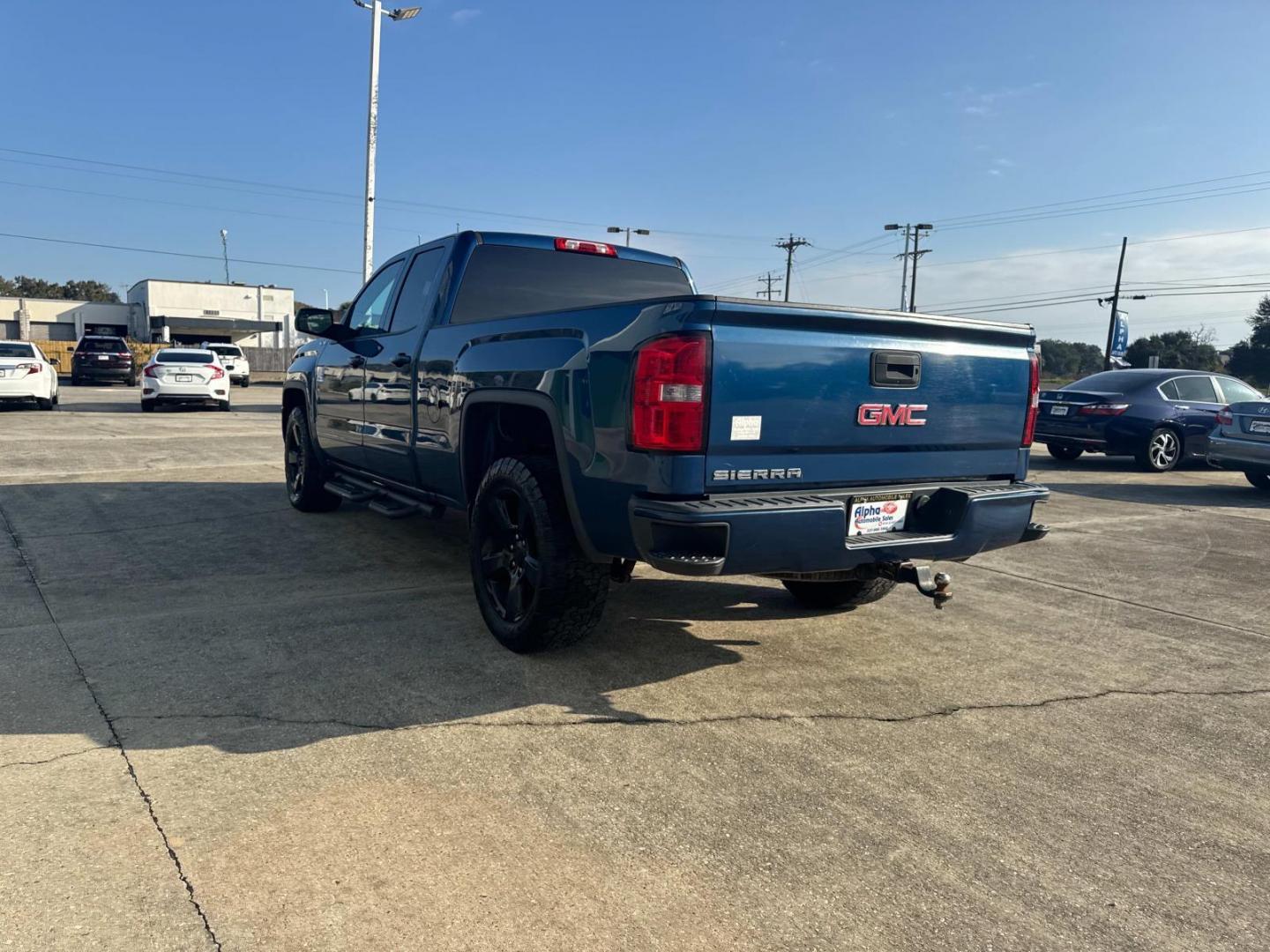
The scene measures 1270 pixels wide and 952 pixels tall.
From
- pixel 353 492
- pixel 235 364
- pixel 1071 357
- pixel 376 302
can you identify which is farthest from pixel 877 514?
pixel 1071 357

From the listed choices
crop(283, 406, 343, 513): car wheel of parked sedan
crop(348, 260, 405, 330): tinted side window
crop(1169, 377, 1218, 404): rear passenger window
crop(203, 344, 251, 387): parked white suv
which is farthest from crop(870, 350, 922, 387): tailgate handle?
crop(203, 344, 251, 387): parked white suv

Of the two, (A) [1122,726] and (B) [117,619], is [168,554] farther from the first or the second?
(A) [1122,726]

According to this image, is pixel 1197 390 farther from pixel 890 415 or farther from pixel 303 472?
pixel 303 472

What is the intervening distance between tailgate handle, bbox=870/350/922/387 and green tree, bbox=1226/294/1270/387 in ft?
266

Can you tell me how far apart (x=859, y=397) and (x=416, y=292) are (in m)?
3.18

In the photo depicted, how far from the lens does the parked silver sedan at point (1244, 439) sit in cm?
1048

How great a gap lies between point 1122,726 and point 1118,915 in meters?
1.44

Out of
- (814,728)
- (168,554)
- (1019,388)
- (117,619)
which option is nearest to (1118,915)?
(814,728)

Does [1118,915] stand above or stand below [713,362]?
below

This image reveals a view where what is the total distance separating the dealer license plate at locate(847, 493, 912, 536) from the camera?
3.67 meters

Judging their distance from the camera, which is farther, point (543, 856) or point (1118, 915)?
point (543, 856)

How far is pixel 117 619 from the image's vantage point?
466 cm

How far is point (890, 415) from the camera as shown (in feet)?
12.5

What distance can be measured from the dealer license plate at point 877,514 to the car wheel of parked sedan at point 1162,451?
10958 millimetres
